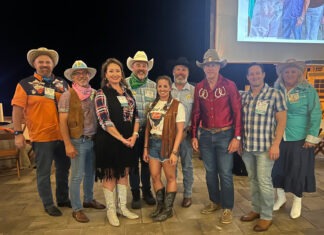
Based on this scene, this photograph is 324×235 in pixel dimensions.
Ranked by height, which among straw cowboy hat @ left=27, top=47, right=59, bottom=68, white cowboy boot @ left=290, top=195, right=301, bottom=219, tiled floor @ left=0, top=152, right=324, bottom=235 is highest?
straw cowboy hat @ left=27, top=47, right=59, bottom=68

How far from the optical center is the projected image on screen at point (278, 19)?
13.4ft

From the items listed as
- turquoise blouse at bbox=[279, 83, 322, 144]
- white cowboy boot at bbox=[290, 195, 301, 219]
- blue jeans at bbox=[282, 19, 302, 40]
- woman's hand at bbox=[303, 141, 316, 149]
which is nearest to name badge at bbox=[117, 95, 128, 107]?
turquoise blouse at bbox=[279, 83, 322, 144]

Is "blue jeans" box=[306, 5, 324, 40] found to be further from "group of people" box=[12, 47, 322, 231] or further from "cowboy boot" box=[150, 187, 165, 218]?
"cowboy boot" box=[150, 187, 165, 218]

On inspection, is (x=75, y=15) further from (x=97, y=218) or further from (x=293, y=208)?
(x=293, y=208)

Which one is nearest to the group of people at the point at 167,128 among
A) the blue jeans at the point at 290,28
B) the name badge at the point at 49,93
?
the name badge at the point at 49,93

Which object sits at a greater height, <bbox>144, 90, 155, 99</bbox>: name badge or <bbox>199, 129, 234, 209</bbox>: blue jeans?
<bbox>144, 90, 155, 99</bbox>: name badge

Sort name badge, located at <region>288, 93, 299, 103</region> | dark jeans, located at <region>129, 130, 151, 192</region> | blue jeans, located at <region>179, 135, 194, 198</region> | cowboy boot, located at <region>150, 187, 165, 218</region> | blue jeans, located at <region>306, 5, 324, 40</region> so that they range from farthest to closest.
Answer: blue jeans, located at <region>306, 5, 324, 40</region> < blue jeans, located at <region>179, 135, 194, 198</region> < dark jeans, located at <region>129, 130, 151, 192</region> < cowboy boot, located at <region>150, 187, 165, 218</region> < name badge, located at <region>288, 93, 299, 103</region>

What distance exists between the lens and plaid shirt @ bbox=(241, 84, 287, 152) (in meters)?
2.15

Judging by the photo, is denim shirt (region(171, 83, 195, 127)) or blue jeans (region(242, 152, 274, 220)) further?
denim shirt (region(171, 83, 195, 127))

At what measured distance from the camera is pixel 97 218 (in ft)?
8.38

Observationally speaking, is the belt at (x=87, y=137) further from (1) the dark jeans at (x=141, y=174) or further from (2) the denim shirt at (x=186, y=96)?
(2) the denim shirt at (x=186, y=96)

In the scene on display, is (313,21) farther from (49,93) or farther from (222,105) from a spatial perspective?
(49,93)

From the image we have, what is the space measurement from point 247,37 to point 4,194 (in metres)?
3.84

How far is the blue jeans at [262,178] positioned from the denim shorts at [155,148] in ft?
2.32
